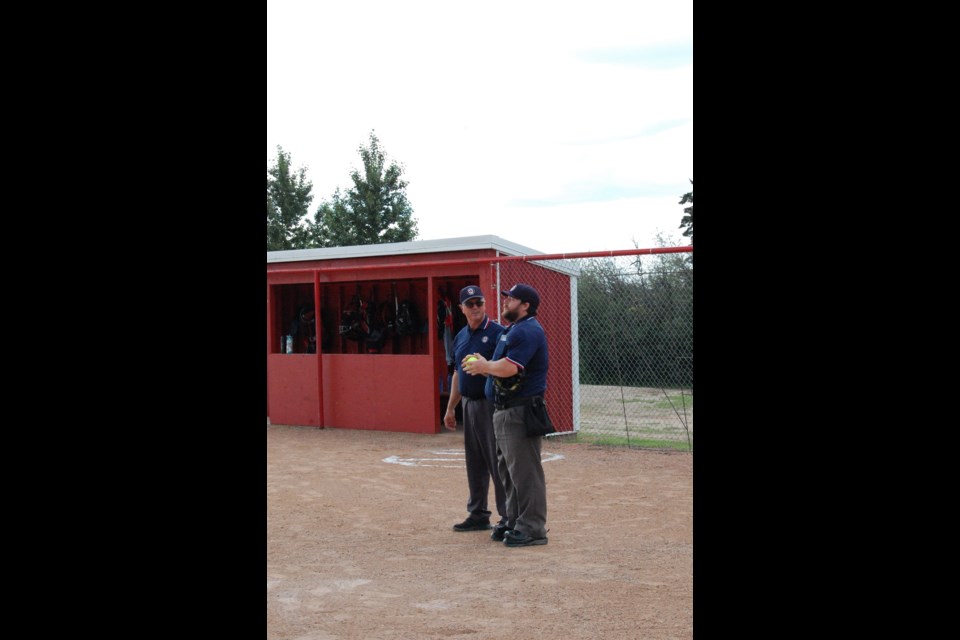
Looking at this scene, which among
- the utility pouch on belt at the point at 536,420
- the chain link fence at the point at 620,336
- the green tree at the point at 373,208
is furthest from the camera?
the green tree at the point at 373,208

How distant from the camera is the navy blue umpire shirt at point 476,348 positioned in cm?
618

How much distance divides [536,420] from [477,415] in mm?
737

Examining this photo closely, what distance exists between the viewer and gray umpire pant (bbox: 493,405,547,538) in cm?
566

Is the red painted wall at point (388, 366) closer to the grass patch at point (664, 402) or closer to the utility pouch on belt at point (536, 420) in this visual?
the grass patch at point (664, 402)

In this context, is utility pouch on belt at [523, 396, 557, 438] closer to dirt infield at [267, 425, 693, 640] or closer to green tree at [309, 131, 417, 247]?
dirt infield at [267, 425, 693, 640]

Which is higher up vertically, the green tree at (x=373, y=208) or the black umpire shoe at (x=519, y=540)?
the green tree at (x=373, y=208)

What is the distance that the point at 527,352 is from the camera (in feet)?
18.4

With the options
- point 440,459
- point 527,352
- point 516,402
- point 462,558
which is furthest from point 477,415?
point 440,459

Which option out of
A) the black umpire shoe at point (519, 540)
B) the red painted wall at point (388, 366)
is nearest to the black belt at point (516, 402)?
the black umpire shoe at point (519, 540)

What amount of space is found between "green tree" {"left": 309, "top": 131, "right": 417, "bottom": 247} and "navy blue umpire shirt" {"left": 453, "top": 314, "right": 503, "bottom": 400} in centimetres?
3048

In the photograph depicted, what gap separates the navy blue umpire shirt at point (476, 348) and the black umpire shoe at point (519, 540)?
1023 millimetres
